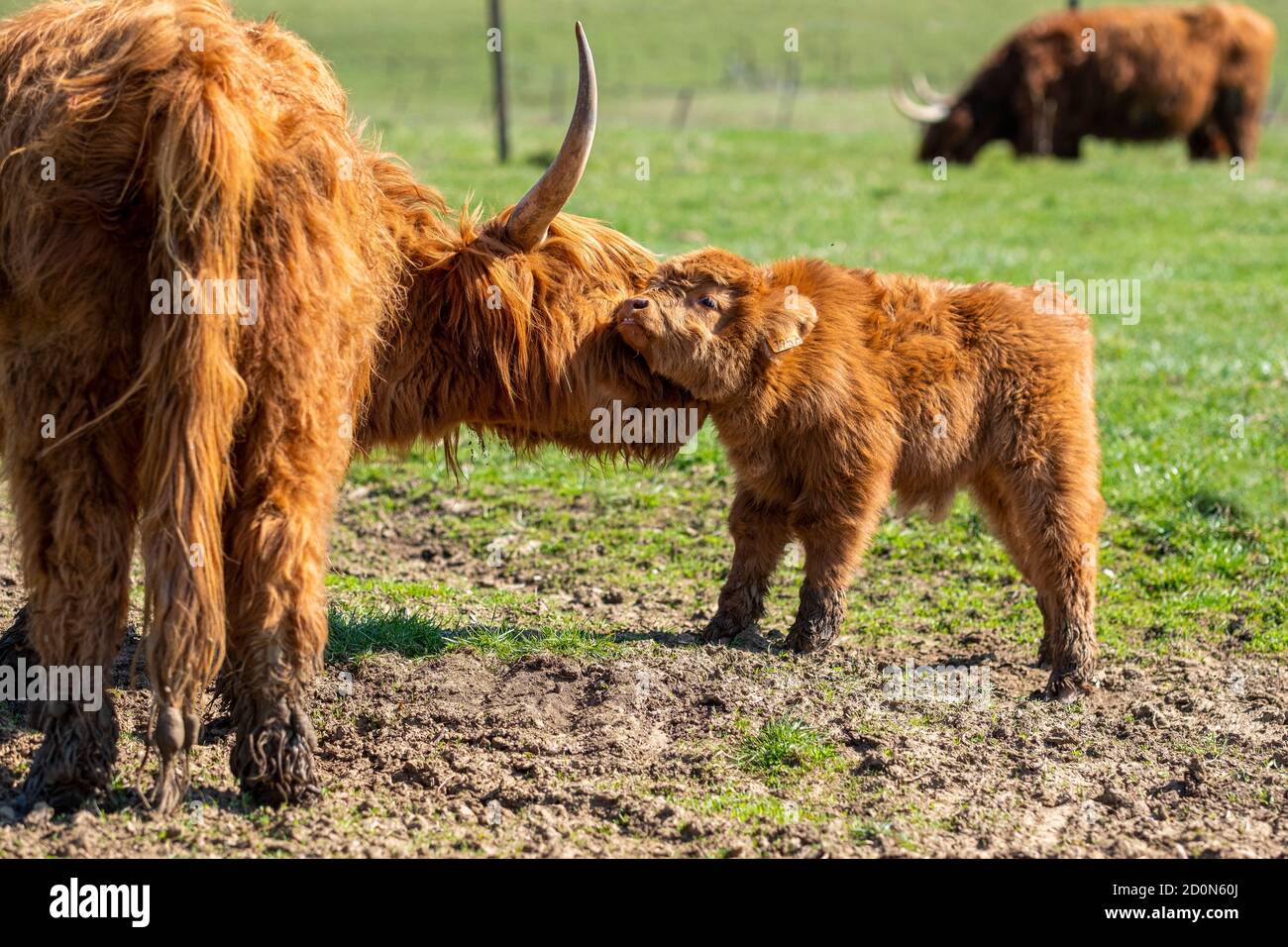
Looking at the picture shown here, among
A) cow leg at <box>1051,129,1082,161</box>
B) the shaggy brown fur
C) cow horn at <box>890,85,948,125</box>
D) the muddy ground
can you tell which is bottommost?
the muddy ground

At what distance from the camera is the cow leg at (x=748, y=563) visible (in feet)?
20.3

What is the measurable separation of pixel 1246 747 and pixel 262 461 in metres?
3.74

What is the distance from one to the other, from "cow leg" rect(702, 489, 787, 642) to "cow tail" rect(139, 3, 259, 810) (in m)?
2.58

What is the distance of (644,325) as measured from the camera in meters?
5.54

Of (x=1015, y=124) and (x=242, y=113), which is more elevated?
(x=1015, y=124)

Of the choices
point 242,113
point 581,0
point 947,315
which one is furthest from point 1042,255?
point 581,0

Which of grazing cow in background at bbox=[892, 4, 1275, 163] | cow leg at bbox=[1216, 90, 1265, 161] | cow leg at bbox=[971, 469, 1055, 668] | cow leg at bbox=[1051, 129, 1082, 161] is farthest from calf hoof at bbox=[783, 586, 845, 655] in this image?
cow leg at bbox=[1216, 90, 1265, 161]

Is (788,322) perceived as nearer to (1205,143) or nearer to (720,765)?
(720,765)

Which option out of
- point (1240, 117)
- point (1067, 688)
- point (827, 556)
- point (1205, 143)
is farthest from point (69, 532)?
point (1205, 143)

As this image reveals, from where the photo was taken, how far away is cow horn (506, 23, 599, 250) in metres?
5.02

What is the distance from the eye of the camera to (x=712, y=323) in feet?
18.8

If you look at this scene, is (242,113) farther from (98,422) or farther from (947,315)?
(947,315)

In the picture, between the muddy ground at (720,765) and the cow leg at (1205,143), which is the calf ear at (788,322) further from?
the cow leg at (1205,143)

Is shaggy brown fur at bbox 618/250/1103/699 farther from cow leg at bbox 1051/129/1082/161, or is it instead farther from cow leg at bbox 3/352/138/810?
cow leg at bbox 1051/129/1082/161
